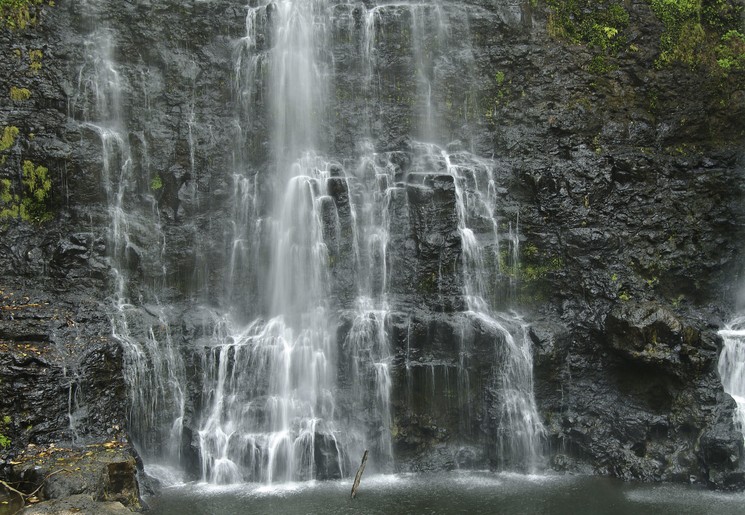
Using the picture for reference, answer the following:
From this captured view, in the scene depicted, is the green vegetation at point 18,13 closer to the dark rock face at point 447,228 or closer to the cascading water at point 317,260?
the dark rock face at point 447,228

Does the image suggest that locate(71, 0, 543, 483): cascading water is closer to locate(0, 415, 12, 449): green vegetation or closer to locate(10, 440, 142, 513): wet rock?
locate(10, 440, 142, 513): wet rock

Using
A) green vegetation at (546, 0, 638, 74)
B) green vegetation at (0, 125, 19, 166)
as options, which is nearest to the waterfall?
green vegetation at (546, 0, 638, 74)

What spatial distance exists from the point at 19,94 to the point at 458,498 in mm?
13836

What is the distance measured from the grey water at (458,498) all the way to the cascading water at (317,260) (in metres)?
0.75

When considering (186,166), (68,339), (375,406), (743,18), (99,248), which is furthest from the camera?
(743,18)

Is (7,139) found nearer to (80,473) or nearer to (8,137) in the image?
(8,137)

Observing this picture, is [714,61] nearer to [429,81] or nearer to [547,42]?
[547,42]

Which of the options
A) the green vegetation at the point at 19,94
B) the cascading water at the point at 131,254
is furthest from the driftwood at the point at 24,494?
the green vegetation at the point at 19,94

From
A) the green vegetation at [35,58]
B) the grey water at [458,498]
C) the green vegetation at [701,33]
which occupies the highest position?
the green vegetation at [701,33]

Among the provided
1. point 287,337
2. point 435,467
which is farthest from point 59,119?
point 435,467

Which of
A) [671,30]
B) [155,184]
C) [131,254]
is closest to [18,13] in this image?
[155,184]

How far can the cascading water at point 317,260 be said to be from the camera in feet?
46.2

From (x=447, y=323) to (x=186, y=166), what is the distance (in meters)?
7.90

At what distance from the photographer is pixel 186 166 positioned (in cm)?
1705
